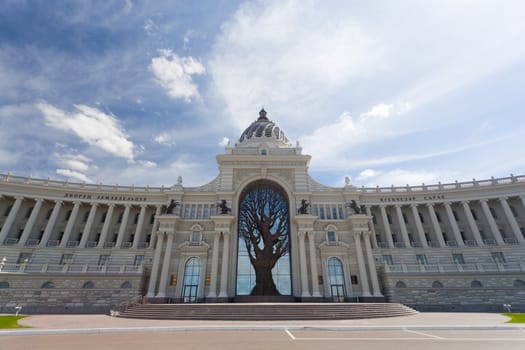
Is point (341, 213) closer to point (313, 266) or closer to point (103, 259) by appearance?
point (313, 266)

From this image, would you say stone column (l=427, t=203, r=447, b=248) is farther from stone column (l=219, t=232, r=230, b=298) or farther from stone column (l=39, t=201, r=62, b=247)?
stone column (l=39, t=201, r=62, b=247)

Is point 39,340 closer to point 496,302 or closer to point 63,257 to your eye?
point 63,257

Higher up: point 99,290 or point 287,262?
point 287,262

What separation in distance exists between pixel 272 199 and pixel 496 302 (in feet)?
108

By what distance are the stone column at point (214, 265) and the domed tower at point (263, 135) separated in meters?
21.2

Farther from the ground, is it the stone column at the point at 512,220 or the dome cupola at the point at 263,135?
the dome cupola at the point at 263,135

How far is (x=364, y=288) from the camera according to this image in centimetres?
3275

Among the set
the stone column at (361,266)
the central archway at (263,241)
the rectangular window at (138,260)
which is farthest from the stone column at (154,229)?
the stone column at (361,266)

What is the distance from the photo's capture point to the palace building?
104 ft

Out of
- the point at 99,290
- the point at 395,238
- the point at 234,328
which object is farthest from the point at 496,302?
the point at 99,290

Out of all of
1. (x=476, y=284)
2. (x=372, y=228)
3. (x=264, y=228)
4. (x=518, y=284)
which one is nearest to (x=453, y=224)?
A: (x=476, y=284)

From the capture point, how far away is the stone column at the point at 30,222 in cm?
3592

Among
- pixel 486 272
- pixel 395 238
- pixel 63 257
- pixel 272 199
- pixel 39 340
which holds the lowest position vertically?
pixel 39 340

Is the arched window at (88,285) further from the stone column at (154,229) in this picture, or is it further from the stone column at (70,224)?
the stone column at (70,224)
